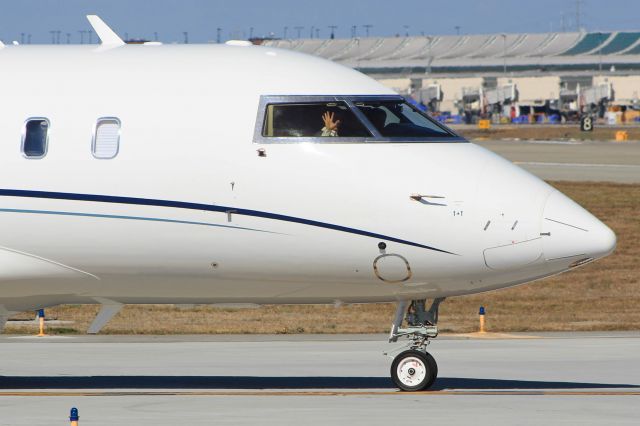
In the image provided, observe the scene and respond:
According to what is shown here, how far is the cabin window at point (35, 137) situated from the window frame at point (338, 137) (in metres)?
3.06

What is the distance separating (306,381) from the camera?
75.1 feet

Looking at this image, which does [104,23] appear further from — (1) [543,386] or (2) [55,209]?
(1) [543,386]

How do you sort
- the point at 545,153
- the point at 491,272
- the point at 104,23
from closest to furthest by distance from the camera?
the point at 491,272, the point at 104,23, the point at 545,153

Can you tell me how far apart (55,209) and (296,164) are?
354cm

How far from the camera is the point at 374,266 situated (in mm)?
19344

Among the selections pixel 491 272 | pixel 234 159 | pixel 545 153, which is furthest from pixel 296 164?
pixel 545 153

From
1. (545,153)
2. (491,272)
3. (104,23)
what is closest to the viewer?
(491,272)

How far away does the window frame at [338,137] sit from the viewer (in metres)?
19.4

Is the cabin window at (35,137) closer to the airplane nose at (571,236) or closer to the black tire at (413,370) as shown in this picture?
the black tire at (413,370)

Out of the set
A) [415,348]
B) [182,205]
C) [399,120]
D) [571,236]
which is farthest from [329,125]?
[571,236]

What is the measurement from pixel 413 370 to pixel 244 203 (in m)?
3.75

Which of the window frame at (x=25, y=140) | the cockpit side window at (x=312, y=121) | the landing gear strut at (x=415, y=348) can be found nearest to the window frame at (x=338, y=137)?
the cockpit side window at (x=312, y=121)

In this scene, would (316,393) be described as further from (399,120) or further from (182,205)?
(399,120)

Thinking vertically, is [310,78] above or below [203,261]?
above
